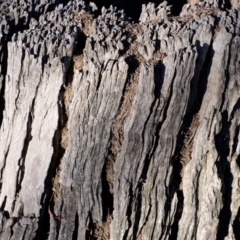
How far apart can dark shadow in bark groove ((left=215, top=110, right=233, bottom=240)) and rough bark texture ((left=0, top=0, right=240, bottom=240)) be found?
0.05ft

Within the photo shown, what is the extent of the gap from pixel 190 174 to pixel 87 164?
2.33ft

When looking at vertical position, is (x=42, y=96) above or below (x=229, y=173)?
above

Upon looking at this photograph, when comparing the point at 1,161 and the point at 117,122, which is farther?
the point at 1,161

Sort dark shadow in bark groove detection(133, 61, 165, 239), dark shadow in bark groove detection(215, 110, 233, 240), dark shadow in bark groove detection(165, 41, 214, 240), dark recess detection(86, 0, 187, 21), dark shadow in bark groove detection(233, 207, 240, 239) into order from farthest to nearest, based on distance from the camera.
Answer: dark recess detection(86, 0, 187, 21), dark shadow in bark groove detection(233, 207, 240, 239), dark shadow in bark groove detection(215, 110, 233, 240), dark shadow in bark groove detection(165, 41, 214, 240), dark shadow in bark groove detection(133, 61, 165, 239)

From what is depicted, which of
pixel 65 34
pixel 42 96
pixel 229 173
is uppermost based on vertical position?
pixel 65 34

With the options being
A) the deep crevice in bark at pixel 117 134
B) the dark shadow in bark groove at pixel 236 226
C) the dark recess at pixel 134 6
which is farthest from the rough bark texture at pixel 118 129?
the dark recess at pixel 134 6

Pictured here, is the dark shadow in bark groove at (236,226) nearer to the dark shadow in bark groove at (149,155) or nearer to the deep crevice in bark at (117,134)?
the dark shadow in bark groove at (149,155)

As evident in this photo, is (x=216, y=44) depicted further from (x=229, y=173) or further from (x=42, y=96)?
(x=42, y=96)

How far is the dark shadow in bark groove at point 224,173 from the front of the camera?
11.5 feet

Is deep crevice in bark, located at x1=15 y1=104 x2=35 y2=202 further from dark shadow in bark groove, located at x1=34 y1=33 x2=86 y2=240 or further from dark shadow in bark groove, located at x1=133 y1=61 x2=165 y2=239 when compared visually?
dark shadow in bark groove, located at x1=133 y1=61 x2=165 y2=239

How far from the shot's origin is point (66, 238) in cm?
342

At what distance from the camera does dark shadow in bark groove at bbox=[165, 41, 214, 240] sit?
11.0ft

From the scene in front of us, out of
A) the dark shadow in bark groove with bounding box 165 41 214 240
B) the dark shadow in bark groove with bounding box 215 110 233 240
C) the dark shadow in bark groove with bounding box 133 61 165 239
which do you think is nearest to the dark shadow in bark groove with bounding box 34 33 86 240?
the dark shadow in bark groove with bounding box 133 61 165 239

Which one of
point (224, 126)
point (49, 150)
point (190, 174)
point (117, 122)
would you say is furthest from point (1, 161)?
point (224, 126)
